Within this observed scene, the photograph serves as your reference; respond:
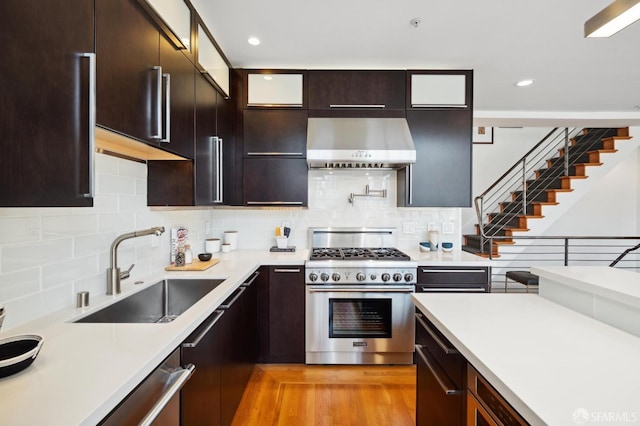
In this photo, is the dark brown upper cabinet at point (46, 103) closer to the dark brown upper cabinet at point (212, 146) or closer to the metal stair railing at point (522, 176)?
the dark brown upper cabinet at point (212, 146)

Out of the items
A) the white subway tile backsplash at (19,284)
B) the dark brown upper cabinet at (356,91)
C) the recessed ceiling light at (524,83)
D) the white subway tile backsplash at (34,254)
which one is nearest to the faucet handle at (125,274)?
the white subway tile backsplash at (34,254)

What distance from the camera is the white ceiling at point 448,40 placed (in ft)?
6.26

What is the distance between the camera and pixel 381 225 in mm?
3123

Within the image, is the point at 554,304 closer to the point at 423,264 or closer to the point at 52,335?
the point at 423,264

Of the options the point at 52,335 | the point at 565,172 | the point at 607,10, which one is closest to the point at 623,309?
the point at 607,10

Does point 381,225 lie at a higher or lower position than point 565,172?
lower

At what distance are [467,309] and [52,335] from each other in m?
1.58

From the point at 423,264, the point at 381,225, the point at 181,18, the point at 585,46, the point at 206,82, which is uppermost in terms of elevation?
the point at 585,46

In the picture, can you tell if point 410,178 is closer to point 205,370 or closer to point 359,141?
point 359,141

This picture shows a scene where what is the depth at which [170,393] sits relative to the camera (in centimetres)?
98

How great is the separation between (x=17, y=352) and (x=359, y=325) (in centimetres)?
216

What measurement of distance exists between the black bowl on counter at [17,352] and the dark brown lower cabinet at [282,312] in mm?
1677

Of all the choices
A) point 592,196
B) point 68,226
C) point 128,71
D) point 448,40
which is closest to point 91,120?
point 128,71

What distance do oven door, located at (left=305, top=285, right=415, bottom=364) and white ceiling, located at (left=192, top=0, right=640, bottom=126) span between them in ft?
6.39
